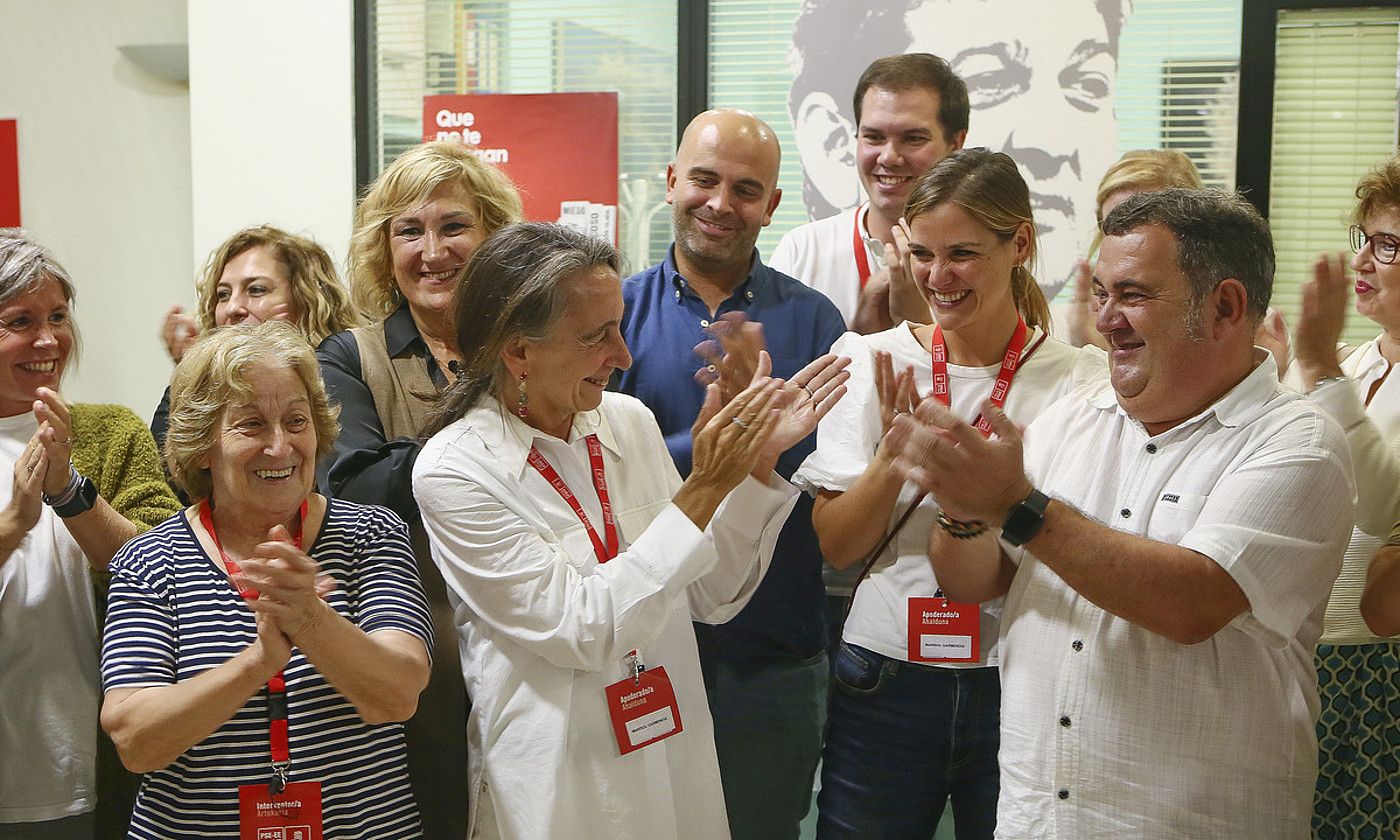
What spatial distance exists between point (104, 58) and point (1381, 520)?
5.69 m

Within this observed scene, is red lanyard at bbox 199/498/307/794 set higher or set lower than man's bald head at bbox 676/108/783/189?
lower

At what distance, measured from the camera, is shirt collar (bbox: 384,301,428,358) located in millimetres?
2596

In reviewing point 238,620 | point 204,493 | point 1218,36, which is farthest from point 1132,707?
point 1218,36

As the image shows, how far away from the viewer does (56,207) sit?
5.84 metres

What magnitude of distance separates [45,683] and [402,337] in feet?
3.15

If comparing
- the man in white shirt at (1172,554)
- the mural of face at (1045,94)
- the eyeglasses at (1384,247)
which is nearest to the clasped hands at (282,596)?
the man in white shirt at (1172,554)

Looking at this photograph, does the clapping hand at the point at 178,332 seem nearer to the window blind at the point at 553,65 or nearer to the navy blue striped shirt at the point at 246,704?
the navy blue striped shirt at the point at 246,704

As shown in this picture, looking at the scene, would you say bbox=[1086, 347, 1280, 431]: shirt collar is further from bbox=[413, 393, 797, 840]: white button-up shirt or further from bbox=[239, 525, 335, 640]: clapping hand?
bbox=[239, 525, 335, 640]: clapping hand

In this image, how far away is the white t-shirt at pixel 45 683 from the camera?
2.34 metres

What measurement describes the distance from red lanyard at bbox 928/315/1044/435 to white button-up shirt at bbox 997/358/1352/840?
0.40 m

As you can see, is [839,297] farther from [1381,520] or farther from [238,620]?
[238,620]

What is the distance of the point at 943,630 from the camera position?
229 centimetres

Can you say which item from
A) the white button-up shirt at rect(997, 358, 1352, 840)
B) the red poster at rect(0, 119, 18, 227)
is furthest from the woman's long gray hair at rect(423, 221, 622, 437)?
the red poster at rect(0, 119, 18, 227)

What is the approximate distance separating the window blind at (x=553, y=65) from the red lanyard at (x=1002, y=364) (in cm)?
306
